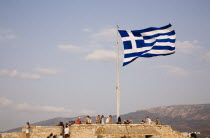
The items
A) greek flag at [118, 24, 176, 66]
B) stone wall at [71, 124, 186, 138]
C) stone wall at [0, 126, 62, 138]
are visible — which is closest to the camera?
stone wall at [71, 124, 186, 138]

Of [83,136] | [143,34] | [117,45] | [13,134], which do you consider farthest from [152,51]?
[13,134]

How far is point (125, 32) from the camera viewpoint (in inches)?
925

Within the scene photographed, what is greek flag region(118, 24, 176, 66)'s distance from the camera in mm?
22984

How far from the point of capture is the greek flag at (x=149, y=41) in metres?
23.0

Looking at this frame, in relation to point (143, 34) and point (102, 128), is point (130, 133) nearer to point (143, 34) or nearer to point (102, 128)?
point (102, 128)

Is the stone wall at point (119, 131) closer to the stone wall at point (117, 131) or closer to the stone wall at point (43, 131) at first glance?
the stone wall at point (117, 131)

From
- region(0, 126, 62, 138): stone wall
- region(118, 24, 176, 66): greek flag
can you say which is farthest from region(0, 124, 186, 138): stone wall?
region(118, 24, 176, 66): greek flag

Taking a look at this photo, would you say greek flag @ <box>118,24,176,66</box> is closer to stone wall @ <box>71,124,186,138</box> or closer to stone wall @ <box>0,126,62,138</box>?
stone wall @ <box>71,124,186,138</box>

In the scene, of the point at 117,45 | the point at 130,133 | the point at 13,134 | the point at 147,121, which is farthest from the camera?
the point at 13,134

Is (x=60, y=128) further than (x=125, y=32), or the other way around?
(x=60, y=128)

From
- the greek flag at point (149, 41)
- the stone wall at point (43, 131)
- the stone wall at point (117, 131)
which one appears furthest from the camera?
the stone wall at point (43, 131)

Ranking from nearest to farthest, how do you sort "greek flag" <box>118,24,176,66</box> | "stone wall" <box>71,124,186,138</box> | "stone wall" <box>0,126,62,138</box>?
"stone wall" <box>71,124,186,138</box> → "greek flag" <box>118,24,176,66</box> → "stone wall" <box>0,126,62,138</box>

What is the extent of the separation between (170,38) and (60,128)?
1310 cm

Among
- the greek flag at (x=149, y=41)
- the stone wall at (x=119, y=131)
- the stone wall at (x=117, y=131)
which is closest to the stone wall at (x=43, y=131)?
the stone wall at (x=119, y=131)
